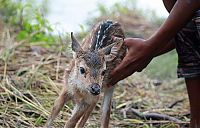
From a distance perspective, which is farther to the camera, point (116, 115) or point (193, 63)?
point (116, 115)

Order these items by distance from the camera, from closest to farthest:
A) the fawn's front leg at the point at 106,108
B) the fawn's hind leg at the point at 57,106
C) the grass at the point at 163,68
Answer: the fawn's hind leg at the point at 57,106 → the fawn's front leg at the point at 106,108 → the grass at the point at 163,68

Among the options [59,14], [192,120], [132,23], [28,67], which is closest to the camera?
[192,120]

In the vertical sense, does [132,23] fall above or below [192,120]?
above

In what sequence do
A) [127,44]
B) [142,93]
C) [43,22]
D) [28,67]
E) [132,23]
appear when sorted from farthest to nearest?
[132,23]
[43,22]
[142,93]
[28,67]
[127,44]

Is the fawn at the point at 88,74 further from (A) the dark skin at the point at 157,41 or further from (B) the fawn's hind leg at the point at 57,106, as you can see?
(A) the dark skin at the point at 157,41

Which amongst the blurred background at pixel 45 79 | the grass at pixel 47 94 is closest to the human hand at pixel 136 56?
the blurred background at pixel 45 79

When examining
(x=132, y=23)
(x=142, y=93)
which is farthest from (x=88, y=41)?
(x=132, y=23)

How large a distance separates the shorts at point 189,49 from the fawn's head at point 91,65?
485 millimetres

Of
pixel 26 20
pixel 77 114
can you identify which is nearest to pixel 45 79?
pixel 77 114

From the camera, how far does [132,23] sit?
1169 cm

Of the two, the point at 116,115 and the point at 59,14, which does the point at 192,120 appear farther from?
the point at 59,14

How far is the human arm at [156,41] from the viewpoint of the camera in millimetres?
3785

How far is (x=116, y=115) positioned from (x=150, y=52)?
157cm

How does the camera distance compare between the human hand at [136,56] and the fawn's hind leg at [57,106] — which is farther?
the fawn's hind leg at [57,106]
